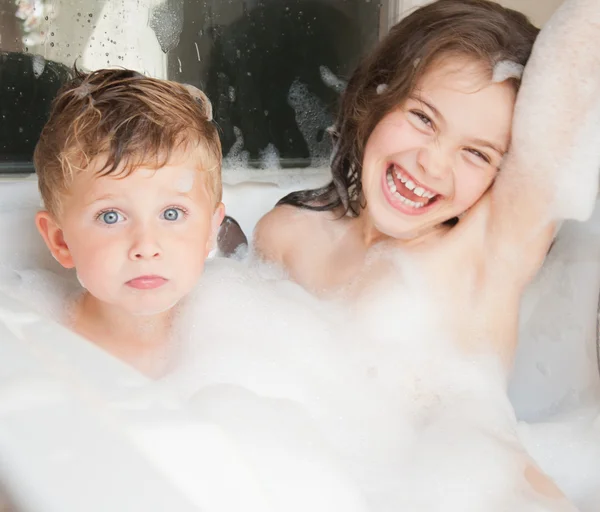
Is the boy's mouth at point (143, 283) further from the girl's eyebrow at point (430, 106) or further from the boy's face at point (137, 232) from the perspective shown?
the girl's eyebrow at point (430, 106)

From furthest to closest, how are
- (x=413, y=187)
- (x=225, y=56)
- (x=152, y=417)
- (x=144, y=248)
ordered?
1. (x=225, y=56)
2. (x=413, y=187)
3. (x=144, y=248)
4. (x=152, y=417)

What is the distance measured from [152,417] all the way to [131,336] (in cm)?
31

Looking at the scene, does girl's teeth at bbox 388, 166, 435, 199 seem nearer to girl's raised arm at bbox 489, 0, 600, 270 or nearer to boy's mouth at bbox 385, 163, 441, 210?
boy's mouth at bbox 385, 163, 441, 210

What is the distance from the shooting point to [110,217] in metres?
0.90

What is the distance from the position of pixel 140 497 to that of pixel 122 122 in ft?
1.62

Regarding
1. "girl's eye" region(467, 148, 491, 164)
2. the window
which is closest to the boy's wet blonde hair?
"girl's eye" region(467, 148, 491, 164)

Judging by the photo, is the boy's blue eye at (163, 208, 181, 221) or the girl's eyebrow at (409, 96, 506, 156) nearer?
the boy's blue eye at (163, 208, 181, 221)

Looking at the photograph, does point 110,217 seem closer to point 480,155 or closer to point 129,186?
point 129,186

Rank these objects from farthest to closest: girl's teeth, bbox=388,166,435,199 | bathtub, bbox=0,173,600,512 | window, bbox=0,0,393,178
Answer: window, bbox=0,0,393,178 < girl's teeth, bbox=388,166,435,199 < bathtub, bbox=0,173,600,512

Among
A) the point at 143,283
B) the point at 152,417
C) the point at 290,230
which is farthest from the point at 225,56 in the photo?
the point at 152,417

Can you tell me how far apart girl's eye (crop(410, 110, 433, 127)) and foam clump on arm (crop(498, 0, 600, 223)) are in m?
0.13

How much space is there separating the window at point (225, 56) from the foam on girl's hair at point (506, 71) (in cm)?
73

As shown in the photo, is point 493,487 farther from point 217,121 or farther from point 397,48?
point 217,121

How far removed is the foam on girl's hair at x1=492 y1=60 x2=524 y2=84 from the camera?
104 centimetres
